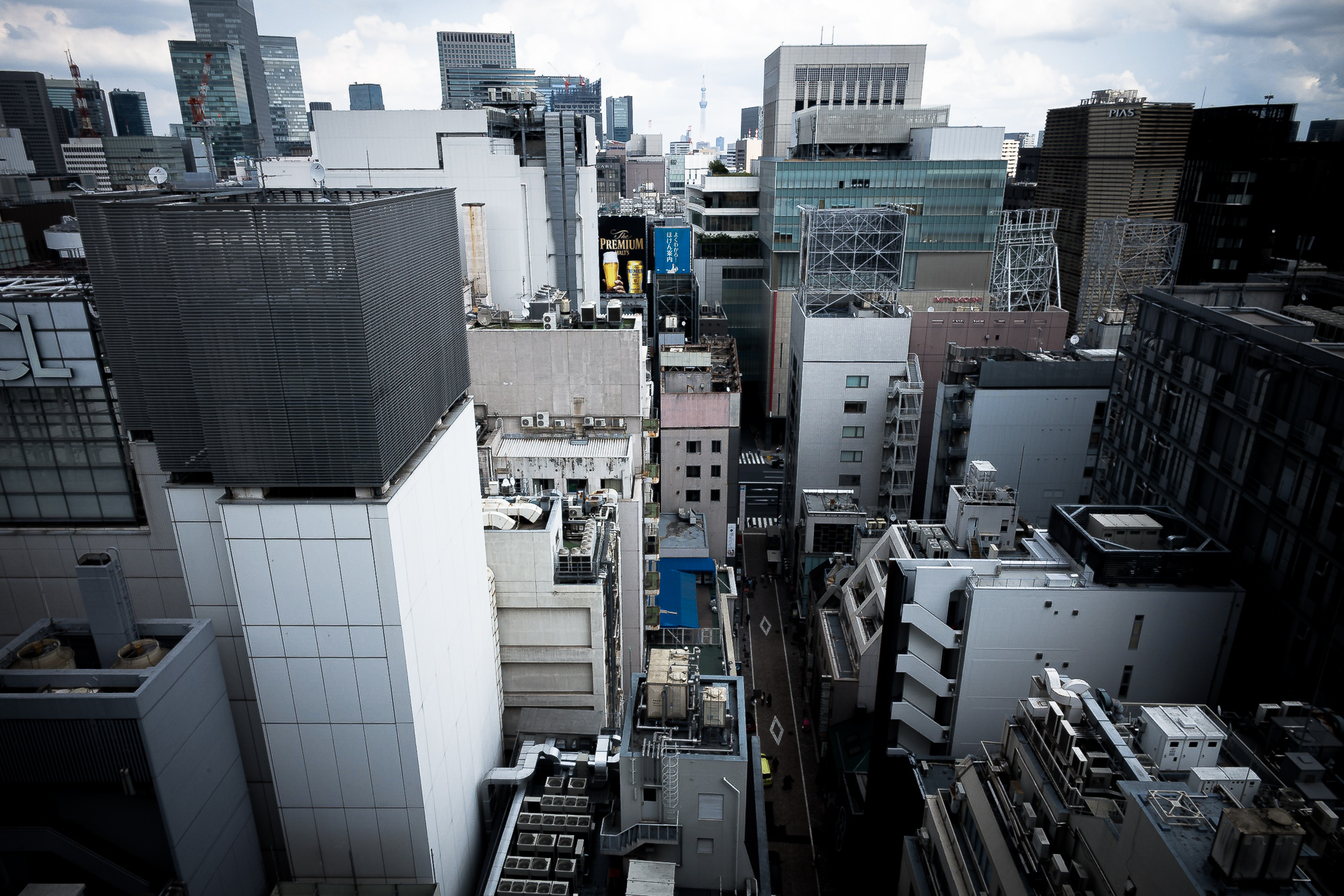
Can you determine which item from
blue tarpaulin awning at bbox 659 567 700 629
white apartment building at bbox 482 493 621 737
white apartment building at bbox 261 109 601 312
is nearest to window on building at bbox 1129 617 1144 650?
white apartment building at bbox 482 493 621 737

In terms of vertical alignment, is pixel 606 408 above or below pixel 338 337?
below

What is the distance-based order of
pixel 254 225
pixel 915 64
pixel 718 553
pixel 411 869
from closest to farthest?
pixel 254 225, pixel 411 869, pixel 718 553, pixel 915 64

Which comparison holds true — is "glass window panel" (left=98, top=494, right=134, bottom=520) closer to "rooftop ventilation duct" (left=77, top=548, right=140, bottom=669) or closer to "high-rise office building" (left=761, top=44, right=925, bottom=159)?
"rooftop ventilation duct" (left=77, top=548, right=140, bottom=669)

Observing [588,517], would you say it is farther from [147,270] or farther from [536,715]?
[147,270]

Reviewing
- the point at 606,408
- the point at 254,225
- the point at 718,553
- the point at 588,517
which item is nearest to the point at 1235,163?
the point at 718,553

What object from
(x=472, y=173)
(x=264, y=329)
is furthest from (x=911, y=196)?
(x=264, y=329)

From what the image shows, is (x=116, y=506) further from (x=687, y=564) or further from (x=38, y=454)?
(x=687, y=564)
